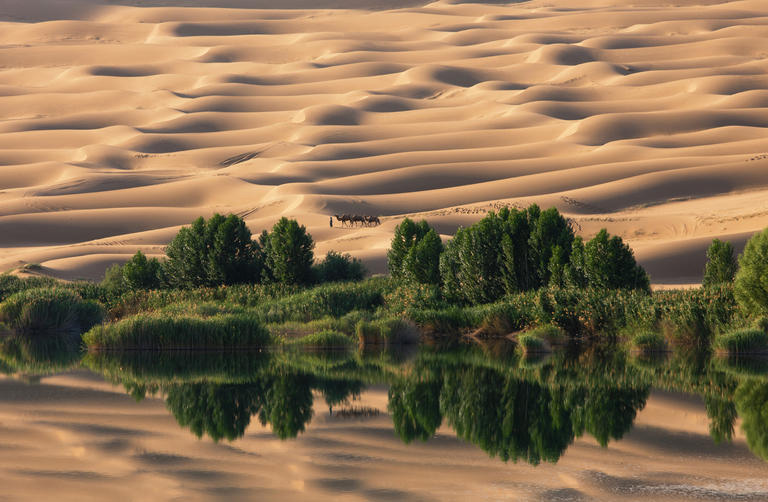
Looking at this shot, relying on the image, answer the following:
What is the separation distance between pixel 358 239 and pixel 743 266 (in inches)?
1037

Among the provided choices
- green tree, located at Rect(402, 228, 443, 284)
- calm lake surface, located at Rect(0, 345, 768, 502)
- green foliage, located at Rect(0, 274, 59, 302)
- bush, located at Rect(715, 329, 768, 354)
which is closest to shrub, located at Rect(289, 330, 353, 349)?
calm lake surface, located at Rect(0, 345, 768, 502)

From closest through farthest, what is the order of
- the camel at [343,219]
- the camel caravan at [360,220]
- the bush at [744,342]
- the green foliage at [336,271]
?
the bush at [744,342] → the green foliage at [336,271] → the camel at [343,219] → the camel caravan at [360,220]

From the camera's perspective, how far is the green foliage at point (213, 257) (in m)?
32.8

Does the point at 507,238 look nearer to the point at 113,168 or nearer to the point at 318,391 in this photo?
the point at 318,391

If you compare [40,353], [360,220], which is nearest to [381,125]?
[360,220]

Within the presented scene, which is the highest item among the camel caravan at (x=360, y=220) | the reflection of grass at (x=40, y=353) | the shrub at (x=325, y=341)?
the camel caravan at (x=360, y=220)

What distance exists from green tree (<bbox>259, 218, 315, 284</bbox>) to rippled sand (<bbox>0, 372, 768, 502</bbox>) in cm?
1801

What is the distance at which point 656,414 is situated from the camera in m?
14.3

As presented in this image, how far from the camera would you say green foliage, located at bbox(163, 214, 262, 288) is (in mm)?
32844

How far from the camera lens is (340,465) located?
1117cm

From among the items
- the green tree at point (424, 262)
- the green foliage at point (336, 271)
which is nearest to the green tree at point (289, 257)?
the green foliage at point (336, 271)

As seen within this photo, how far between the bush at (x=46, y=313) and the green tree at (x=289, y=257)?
5.65m

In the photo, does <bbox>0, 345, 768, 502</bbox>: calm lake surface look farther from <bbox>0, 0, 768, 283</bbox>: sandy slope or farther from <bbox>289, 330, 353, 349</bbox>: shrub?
<bbox>0, 0, 768, 283</bbox>: sandy slope

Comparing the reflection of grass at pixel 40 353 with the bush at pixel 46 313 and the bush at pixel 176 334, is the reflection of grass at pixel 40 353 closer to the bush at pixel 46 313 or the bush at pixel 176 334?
the bush at pixel 46 313
